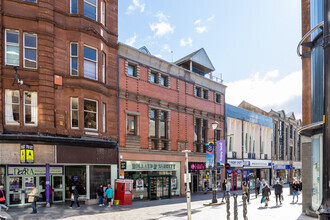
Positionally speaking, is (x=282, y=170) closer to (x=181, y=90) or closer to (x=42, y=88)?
(x=181, y=90)

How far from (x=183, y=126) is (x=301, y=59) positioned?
14409mm

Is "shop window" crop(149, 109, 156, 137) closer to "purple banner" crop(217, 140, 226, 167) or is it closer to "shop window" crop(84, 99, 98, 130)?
"shop window" crop(84, 99, 98, 130)

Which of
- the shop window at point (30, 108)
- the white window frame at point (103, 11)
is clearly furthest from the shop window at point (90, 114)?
the white window frame at point (103, 11)

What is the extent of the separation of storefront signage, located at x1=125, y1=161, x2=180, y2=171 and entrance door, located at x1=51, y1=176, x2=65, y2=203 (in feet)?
16.3

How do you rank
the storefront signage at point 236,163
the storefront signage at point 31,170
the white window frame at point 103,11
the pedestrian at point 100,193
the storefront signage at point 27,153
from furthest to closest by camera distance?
the storefront signage at point 236,163 < the white window frame at point 103,11 < the pedestrian at point 100,193 < the storefront signage at point 31,170 < the storefront signage at point 27,153

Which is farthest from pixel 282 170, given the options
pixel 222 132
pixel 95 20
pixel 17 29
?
pixel 17 29

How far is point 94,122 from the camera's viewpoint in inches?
Answer: 747

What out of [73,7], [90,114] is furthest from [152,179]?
[73,7]

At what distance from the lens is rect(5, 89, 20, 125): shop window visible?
51.5 feet

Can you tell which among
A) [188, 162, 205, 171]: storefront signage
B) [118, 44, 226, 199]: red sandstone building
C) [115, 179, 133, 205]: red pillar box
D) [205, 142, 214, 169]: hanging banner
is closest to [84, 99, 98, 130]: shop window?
[118, 44, 226, 199]: red sandstone building

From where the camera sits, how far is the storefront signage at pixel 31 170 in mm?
16031

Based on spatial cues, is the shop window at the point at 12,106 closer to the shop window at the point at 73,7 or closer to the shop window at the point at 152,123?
the shop window at the point at 73,7

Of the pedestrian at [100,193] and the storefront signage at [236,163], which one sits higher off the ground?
the pedestrian at [100,193]

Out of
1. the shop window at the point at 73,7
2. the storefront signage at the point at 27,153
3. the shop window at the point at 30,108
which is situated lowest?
the storefront signage at the point at 27,153
